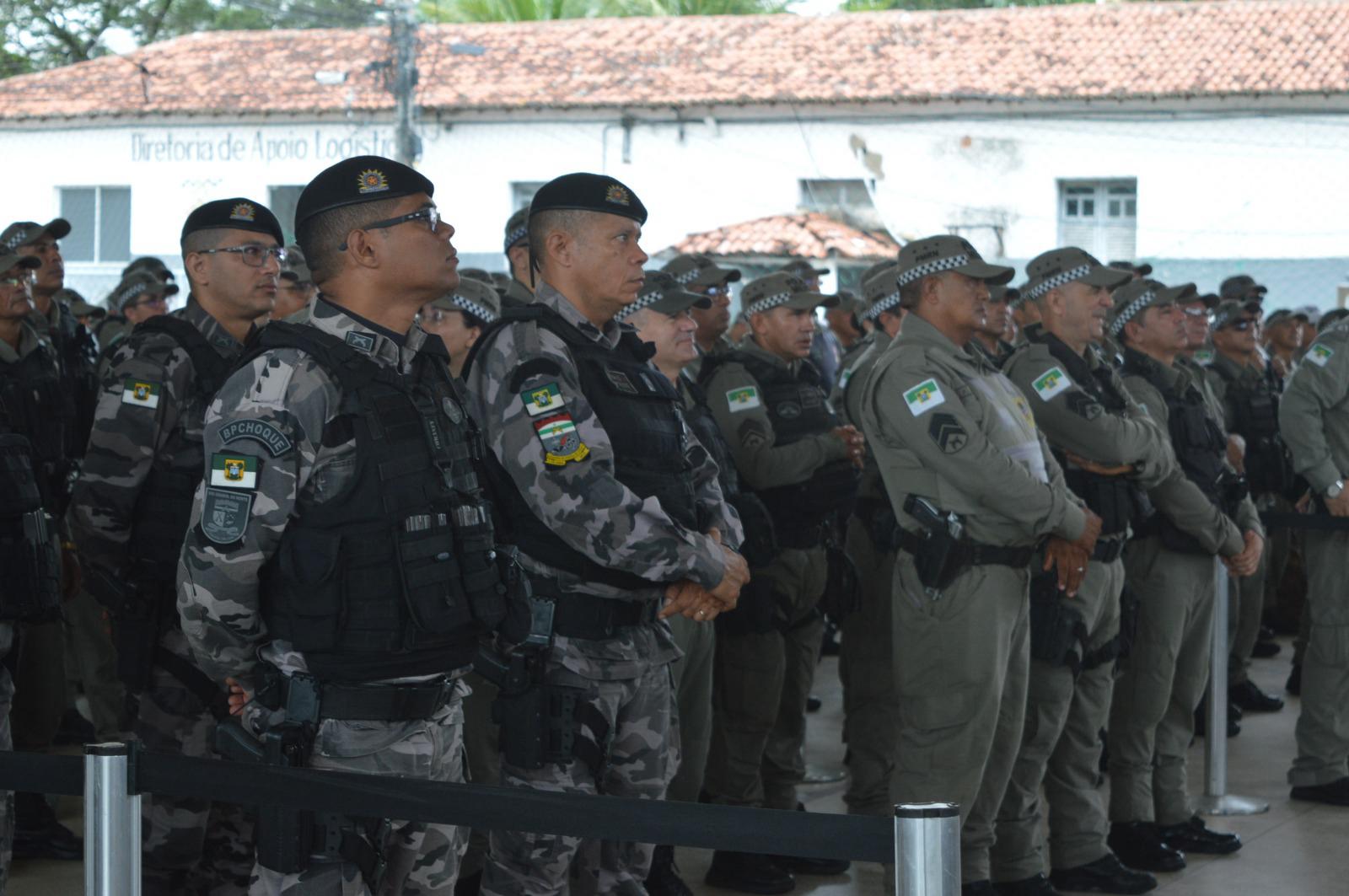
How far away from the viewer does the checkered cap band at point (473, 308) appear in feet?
18.4

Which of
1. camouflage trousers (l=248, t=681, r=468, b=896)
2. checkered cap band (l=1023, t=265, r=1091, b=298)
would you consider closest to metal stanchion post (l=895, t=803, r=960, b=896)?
camouflage trousers (l=248, t=681, r=468, b=896)

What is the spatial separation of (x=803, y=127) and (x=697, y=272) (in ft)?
53.0

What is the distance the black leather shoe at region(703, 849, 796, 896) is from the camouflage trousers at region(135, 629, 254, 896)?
1.66 meters

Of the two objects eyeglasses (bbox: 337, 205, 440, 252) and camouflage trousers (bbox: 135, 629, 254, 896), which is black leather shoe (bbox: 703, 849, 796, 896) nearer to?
camouflage trousers (bbox: 135, 629, 254, 896)

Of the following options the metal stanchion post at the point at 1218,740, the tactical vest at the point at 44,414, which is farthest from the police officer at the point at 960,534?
the tactical vest at the point at 44,414

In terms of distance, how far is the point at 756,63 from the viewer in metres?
23.6

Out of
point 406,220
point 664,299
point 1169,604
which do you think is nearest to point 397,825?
point 406,220

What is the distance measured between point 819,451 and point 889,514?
667mm

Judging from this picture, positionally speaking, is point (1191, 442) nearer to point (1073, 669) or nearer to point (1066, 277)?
point (1066, 277)

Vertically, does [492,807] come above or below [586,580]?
below

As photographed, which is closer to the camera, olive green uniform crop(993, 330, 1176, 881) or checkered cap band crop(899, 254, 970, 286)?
checkered cap band crop(899, 254, 970, 286)

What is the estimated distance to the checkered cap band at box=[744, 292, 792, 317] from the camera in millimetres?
6355

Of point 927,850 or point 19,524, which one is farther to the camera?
point 19,524

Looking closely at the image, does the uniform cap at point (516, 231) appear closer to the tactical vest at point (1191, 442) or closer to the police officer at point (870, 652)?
the police officer at point (870, 652)
